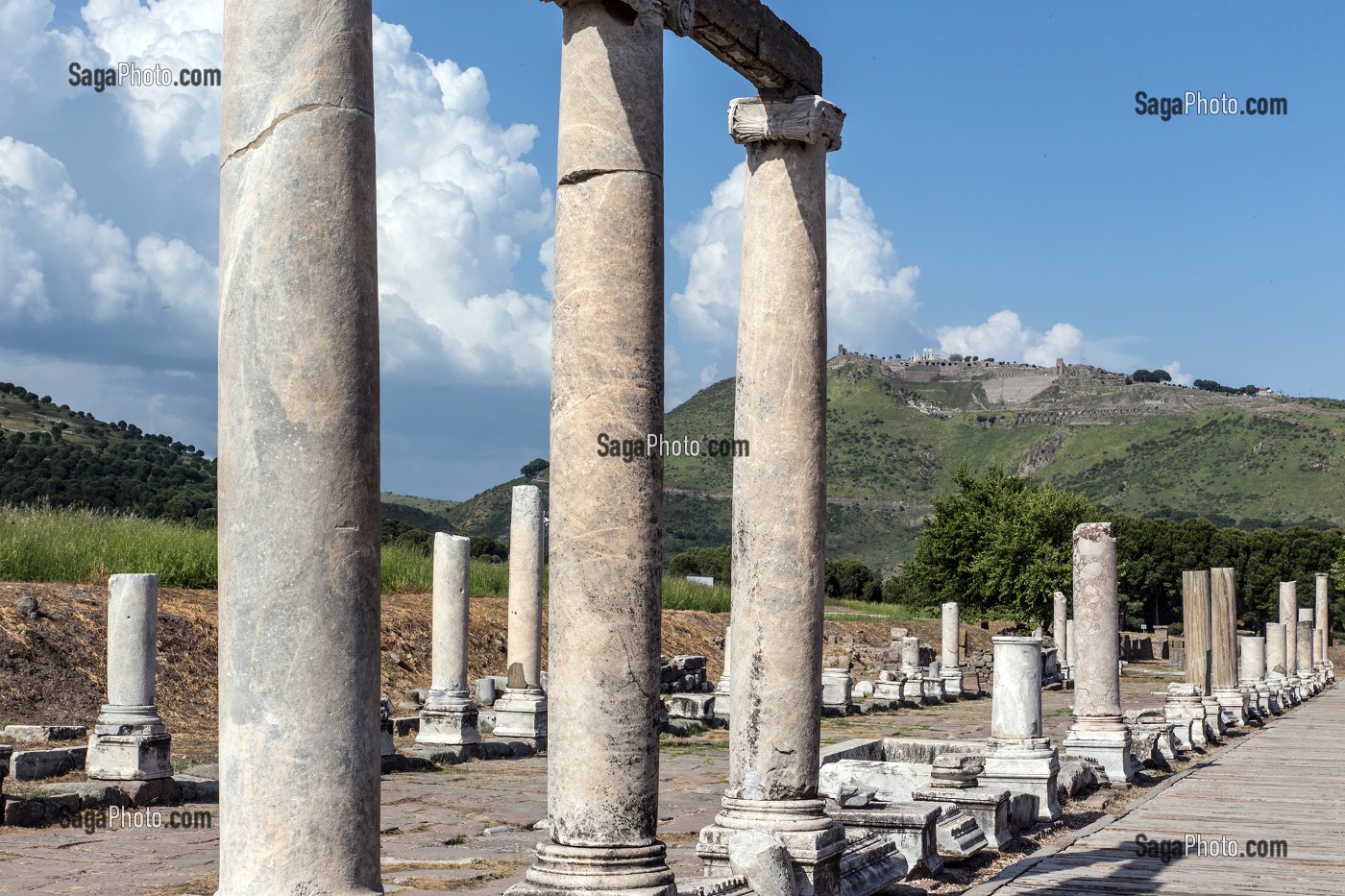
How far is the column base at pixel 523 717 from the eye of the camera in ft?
63.8

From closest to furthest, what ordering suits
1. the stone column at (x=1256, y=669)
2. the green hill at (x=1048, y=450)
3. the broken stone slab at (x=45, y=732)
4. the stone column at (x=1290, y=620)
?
the broken stone slab at (x=45, y=732) < the stone column at (x=1256, y=669) < the stone column at (x=1290, y=620) < the green hill at (x=1048, y=450)

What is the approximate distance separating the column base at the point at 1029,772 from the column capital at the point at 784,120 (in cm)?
674

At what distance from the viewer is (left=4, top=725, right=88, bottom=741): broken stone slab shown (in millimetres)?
16328

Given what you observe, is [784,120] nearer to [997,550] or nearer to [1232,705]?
[1232,705]

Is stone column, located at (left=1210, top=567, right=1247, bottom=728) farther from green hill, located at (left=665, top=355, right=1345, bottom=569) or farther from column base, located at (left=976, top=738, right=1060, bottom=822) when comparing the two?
green hill, located at (left=665, top=355, right=1345, bottom=569)

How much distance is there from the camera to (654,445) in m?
6.68

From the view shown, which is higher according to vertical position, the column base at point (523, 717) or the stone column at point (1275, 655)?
the column base at point (523, 717)

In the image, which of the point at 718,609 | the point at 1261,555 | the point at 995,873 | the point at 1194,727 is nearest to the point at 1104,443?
the point at 1261,555

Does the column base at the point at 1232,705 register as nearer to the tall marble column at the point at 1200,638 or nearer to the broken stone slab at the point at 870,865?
the tall marble column at the point at 1200,638

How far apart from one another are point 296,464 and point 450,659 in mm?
14461

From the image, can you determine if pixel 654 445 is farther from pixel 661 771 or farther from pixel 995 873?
pixel 661 771

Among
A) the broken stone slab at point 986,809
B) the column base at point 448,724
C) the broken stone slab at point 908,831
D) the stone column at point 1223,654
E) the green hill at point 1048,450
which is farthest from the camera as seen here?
the green hill at point 1048,450

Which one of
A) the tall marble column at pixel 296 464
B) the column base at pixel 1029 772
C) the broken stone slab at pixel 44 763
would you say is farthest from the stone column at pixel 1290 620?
the tall marble column at pixel 296 464

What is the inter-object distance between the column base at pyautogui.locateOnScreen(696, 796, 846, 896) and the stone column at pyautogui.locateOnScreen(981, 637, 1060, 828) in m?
4.75
